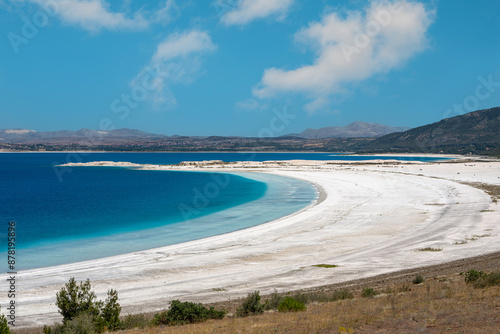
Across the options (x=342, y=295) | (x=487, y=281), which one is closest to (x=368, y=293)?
(x=342, y=295)

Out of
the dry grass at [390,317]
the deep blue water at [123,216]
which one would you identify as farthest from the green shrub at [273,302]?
the deep blue water at [123,216]

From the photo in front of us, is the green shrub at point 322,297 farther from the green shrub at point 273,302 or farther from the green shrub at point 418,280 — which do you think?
the green shrub at point 418,280

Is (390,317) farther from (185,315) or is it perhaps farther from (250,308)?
(185,315)

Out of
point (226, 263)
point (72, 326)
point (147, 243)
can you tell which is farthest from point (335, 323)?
point (147, 243)

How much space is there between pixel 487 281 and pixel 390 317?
15.6ft

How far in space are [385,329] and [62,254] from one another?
19.2 m

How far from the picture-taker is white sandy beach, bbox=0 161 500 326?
15.4m

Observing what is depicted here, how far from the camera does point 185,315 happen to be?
11406 millimetres

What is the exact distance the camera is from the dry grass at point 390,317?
9.22m

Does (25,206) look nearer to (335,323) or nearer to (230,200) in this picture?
(230,200)

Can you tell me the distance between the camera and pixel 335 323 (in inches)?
388

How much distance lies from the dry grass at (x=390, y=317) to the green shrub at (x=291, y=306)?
21 centimetres

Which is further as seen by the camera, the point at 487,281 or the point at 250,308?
the point at 487,281

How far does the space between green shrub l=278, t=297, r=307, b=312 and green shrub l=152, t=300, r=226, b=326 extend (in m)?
1.69
